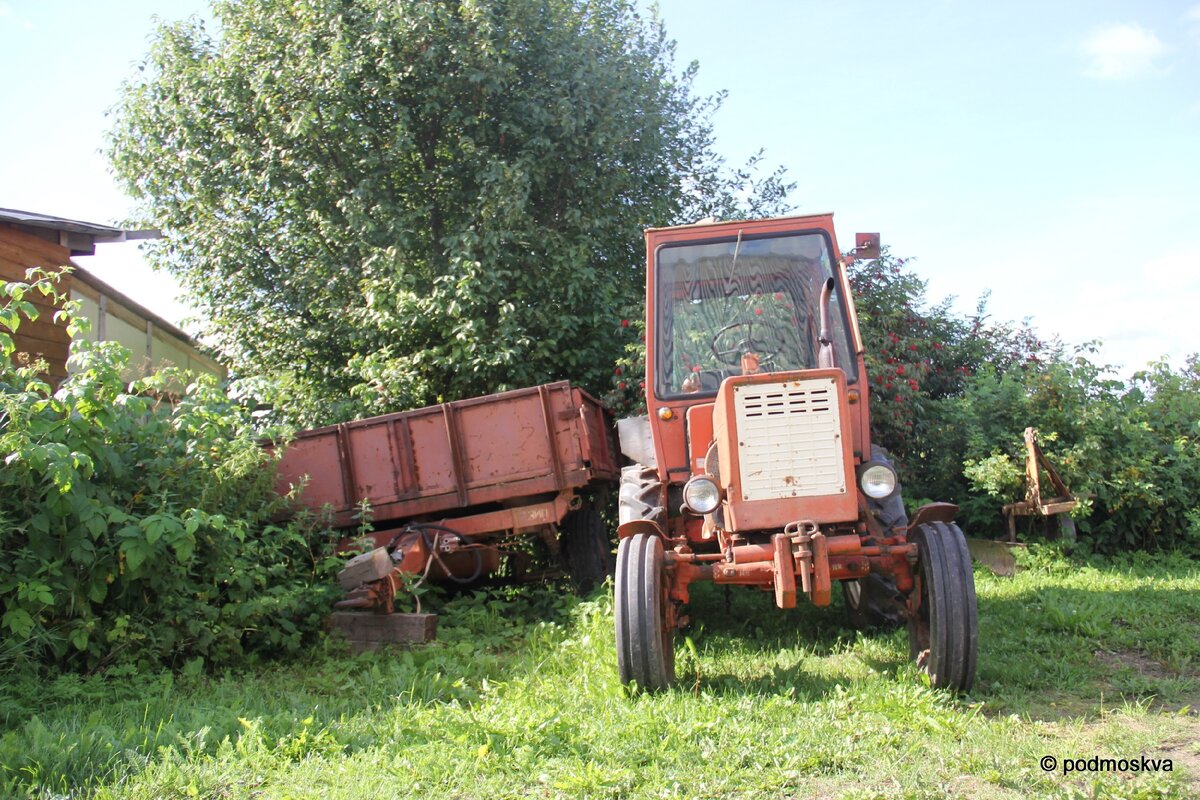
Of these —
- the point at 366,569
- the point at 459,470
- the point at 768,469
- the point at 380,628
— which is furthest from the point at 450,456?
the point at 768,469

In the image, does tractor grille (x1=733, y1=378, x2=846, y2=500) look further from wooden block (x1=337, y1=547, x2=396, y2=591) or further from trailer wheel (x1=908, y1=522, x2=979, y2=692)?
wooden block (x1=337, y1=547, x2=396, y2=591)

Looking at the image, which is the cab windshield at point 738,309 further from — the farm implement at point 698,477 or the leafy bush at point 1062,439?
the leafy bush at point 1062,439

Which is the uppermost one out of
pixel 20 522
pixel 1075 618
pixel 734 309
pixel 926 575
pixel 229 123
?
pixel 229 123

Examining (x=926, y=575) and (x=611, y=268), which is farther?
(x=611, y=268)

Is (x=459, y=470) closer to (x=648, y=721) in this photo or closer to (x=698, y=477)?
(x=698, y=477)

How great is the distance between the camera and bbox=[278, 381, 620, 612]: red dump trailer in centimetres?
760

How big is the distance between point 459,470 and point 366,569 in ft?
4.09

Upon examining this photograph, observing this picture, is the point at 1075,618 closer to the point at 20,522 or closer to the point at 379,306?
the point at 20,522

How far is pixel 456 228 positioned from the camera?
10891mm

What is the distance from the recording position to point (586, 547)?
827cm

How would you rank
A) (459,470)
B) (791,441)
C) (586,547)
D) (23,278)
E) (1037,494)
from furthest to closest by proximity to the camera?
(23,278)
(1037,494)
(586,547)
(459,470)
(791,441)

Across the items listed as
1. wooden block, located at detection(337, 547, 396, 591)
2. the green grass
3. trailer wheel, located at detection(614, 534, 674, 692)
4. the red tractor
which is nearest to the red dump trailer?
wooden block, located at detection(337, 547, 396, 591)

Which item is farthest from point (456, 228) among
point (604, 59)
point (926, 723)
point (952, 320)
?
point (926, 723)

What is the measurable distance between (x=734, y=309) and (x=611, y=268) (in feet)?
18.8
